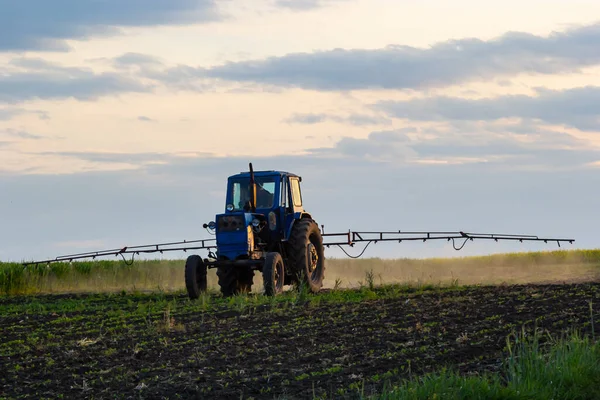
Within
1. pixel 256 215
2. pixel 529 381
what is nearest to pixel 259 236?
pixel 256 215

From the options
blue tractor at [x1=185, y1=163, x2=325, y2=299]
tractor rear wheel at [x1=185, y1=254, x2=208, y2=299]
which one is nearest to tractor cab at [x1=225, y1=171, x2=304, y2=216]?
blue tractor at [x1=185, y1=163, x2=325, y2=299]

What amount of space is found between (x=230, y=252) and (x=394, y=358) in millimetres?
8909

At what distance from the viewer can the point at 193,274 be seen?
19125mm

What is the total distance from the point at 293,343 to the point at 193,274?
7800mm

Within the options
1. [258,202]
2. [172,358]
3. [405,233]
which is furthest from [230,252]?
[172,358]

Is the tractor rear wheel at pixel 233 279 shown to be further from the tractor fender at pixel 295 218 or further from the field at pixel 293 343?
the tractor fender at pixel 295 218

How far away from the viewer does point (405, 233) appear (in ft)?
73.7

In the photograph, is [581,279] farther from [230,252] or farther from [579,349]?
[579,349]

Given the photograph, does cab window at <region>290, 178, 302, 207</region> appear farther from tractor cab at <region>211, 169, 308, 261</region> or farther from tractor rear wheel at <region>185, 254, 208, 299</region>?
tractor rear wheel at <region>185, 254, 208, 299</region>

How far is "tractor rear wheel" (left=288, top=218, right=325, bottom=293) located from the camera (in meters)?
19.2

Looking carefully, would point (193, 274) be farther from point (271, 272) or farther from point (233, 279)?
point (271, 272)

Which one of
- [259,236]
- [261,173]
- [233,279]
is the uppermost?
[261,173]

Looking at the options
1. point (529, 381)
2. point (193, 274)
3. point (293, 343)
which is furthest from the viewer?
point (193, 274)

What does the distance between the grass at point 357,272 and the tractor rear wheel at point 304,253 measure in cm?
344
